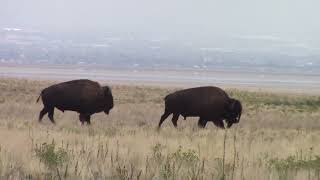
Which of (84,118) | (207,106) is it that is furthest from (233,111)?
(84,118)

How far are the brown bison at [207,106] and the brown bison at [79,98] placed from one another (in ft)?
7.12

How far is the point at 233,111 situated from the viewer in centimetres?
2053

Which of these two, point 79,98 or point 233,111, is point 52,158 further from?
point 233,111

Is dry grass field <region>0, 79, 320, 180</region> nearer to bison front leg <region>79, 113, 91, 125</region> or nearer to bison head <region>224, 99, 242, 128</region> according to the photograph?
bison front leg <region>79, 113, 91, 125</region>

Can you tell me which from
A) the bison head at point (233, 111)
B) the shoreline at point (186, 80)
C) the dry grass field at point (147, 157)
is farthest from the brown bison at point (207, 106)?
the shoreline at point (186, 80)

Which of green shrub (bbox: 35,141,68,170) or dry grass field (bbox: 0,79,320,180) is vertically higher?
green shrub (bbox: 35,141,68,170)

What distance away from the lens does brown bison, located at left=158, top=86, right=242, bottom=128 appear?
67.4ft

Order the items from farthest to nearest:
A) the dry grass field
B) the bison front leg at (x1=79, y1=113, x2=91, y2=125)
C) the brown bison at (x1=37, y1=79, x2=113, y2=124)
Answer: the brown bison at (x1=37, y1=79, x2=113, y2=124) < the bison front leg at (x1=79, y1=113, x2=91, y2=125) < the dry grass field

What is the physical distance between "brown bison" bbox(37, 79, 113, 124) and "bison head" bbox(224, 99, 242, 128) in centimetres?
400

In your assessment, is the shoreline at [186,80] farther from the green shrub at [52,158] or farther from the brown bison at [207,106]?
the green shrub at [52,158]

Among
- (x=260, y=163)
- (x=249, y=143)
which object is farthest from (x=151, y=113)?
(x=260, y=163)

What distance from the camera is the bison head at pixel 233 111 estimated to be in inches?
807

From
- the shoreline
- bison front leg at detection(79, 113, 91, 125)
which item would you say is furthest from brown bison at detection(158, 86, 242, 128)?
the shoreline

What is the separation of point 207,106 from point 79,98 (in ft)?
13.9
